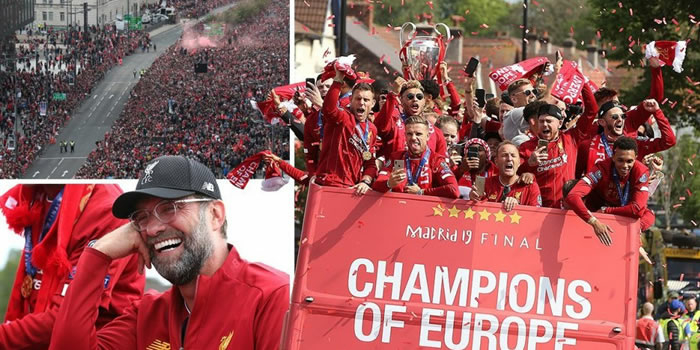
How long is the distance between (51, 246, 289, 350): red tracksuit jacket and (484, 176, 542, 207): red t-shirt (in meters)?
2.62

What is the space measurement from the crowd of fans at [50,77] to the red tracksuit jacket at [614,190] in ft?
15.9

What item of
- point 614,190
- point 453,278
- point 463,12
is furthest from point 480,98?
point 463,12

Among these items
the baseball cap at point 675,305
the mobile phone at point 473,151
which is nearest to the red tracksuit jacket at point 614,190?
the mobile phone at point 473,151

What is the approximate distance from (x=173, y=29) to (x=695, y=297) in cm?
1043

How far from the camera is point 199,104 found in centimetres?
1241

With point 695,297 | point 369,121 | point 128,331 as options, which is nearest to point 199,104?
point 369,121

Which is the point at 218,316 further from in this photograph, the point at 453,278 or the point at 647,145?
the point at 647,145

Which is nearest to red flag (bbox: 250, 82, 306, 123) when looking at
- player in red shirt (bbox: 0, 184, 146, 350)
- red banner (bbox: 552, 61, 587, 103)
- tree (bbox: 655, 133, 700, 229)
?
red banner (bbox: 552, 61, 587, 103)

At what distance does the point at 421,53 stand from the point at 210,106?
1781 millimetres

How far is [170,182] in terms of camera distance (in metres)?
5.95

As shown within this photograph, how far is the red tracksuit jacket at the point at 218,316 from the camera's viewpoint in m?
6.30

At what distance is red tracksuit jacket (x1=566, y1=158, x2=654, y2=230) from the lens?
27.7ft

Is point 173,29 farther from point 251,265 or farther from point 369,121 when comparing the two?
point 251,265

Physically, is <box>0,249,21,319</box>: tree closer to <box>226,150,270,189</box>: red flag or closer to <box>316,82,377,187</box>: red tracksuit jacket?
<box>226,150,270,189</box>: red flag
